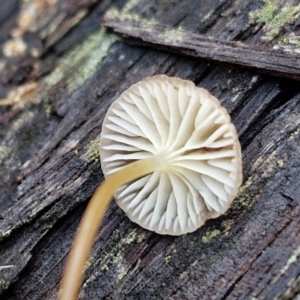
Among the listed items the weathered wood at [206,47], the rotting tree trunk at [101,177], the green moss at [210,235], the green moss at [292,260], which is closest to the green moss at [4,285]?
the rotting tree trunk at [101,177]

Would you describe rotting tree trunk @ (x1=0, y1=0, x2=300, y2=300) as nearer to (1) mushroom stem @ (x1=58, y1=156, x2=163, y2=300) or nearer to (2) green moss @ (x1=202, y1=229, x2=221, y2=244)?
(2) green moss @ (x1=202, y1=229, x2=221, y2=244)

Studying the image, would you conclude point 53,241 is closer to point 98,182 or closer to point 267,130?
point 98,182

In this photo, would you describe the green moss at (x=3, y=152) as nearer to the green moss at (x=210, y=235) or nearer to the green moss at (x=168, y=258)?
the green moss at (x=168, y=258)

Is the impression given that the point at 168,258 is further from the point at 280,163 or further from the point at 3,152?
the point at 3,152

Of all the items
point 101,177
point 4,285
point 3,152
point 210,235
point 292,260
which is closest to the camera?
point 292,260

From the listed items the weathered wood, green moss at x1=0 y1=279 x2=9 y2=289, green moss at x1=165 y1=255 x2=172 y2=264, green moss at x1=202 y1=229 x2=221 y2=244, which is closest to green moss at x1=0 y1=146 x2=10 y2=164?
green moss at x1=0 y1=279 x2=9 y2=289

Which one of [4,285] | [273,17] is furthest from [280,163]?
[4,285]

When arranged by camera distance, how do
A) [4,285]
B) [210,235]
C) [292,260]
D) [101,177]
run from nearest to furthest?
[292,260], [210,235], [4,285], [101,177]
